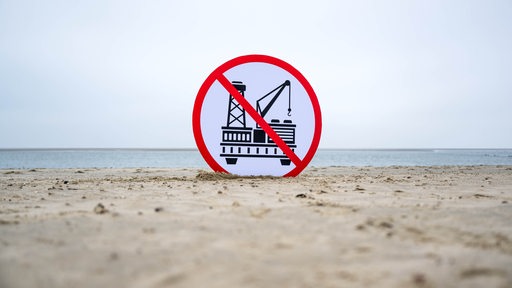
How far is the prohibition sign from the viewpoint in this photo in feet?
20.4

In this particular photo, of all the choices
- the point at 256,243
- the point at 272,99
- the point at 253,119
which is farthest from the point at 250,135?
the point at 256,243

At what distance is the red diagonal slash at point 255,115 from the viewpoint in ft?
20.3

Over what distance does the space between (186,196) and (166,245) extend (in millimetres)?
1851

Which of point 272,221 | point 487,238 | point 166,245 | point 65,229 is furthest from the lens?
point 272,221

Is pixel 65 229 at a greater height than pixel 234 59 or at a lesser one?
lesser

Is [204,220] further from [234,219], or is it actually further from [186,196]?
[186,196]

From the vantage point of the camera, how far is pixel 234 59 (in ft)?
Result: 21.0

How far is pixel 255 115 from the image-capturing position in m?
6.19

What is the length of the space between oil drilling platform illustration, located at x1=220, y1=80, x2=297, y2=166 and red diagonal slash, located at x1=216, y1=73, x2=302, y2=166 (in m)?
0.05

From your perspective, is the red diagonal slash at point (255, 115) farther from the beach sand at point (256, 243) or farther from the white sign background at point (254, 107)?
the beach sand at point (256, 243)

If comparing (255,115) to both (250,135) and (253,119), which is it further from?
(250,135)

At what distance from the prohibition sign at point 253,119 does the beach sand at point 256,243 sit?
270cm

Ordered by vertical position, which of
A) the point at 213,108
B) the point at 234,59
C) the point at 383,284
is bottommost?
the point at 383,284

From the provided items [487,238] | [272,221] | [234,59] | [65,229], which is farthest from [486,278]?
[234,59]
